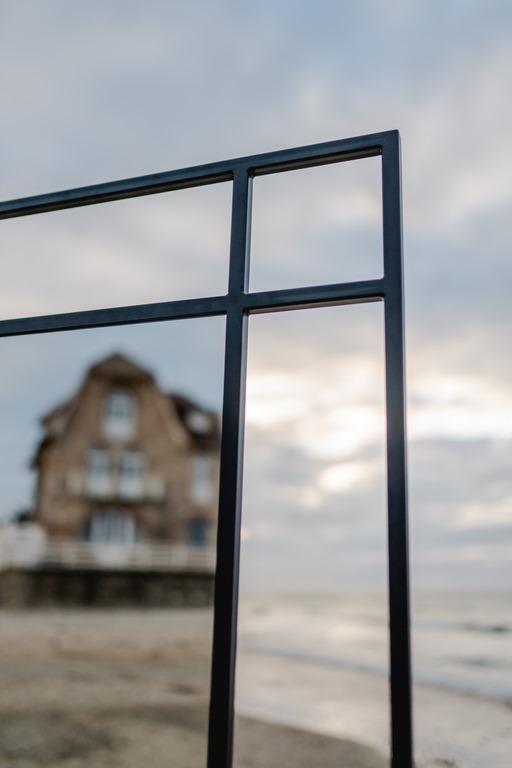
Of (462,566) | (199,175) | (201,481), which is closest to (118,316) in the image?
(199,175)

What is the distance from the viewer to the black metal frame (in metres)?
1.04

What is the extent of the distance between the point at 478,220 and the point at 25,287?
4646 millimetres

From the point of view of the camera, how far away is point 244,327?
50.7 inches

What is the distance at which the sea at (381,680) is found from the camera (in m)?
4.03

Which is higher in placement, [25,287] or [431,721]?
[25,287]

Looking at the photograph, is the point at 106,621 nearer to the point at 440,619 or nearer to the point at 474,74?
the point at 440,619

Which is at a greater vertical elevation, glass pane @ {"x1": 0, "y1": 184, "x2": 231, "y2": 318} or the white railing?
glass pane @ {"x1": 0, "y1": 184, "x2": 231, "y2": 318}

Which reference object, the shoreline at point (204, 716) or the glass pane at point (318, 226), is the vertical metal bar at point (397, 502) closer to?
the glass pane at point (318, 226)

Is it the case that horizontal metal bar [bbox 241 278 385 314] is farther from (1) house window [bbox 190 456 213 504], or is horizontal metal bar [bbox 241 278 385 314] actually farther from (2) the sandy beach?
(1) house window [bbox 190 456 213 504]

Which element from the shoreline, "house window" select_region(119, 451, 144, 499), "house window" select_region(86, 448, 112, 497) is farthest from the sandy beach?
"house window" select_region(119, 451, 144, 499)

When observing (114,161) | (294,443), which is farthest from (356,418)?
(294,443)

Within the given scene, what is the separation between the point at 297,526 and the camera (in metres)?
19.7

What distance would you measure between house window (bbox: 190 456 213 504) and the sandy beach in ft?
34.3

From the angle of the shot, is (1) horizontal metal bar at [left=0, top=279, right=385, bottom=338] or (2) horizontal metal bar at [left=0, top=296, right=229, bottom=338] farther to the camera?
(2) horizontal metal bar at [left=0, top=296, right=229, bottom=338]
